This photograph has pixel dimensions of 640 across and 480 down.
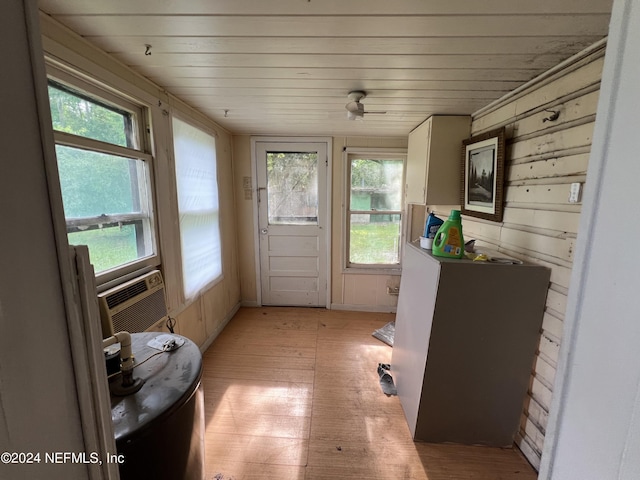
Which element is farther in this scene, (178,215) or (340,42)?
(178,215)

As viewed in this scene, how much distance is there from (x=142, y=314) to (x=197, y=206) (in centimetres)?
108

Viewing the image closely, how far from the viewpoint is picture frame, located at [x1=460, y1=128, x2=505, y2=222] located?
1771 mm

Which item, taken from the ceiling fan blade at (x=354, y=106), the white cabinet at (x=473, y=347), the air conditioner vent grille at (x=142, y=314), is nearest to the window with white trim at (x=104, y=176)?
the air conditioner vent grille at (x=142, y=314)

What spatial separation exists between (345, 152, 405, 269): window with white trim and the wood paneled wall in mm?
1481

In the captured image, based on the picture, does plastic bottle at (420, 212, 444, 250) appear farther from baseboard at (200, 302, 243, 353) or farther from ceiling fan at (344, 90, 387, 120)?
baseboard at (200, 302, 243, 353)

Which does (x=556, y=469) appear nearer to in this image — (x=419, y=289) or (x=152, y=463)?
(x=152, y=463)

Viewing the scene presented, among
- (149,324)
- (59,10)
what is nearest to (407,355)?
(149,324)

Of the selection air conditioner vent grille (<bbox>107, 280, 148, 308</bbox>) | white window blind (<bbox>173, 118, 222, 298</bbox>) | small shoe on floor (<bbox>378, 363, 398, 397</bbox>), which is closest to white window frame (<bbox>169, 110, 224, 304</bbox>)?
white window blind (<bbox>173, 118, 222, 298</bbox>)

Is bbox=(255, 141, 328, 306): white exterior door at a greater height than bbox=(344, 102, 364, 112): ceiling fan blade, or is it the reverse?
bbox=(344, 102, 364, 112): ceiling fan blade

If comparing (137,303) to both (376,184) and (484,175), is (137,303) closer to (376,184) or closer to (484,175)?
(484,175)

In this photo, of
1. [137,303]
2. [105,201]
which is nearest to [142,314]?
[137,303]

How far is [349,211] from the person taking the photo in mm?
3279

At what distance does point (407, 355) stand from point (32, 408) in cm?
188

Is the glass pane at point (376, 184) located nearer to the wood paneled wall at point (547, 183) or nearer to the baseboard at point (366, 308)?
the baseboard at point (366, 308)
